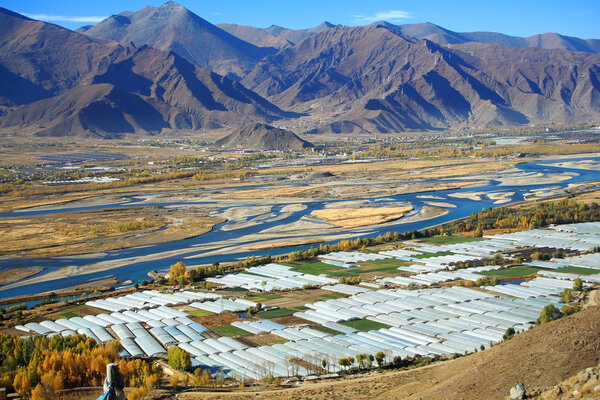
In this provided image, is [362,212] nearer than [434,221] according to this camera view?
No

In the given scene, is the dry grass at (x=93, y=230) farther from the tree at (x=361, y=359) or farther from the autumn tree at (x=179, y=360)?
the tree at (x=361, y=359)

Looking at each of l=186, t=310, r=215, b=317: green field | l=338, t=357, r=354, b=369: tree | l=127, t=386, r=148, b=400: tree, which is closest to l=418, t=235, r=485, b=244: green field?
l=186, t=310, r=215, b=317: green field

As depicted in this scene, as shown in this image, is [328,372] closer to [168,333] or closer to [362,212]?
[168,333]

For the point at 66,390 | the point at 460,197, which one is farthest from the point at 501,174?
the point at 66,390

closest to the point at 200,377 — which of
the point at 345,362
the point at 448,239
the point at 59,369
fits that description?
the point at 59,369

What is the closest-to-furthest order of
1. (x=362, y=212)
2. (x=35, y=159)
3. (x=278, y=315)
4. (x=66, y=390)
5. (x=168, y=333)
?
(x=66, y=390) → (x=168, y=333) → (x=278, y=315) → (x=362, y=212) → (x=35, y=159)

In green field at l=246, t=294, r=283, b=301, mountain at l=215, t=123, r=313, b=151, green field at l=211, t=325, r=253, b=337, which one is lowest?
green field at l=246, t=294, r=283, b=301

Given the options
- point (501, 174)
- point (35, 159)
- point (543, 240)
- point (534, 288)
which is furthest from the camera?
point (35, 159)

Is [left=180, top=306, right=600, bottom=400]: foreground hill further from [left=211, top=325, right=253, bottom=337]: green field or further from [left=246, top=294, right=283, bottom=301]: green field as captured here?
[left=246, top=294, right=283, bottom=301]: green field
